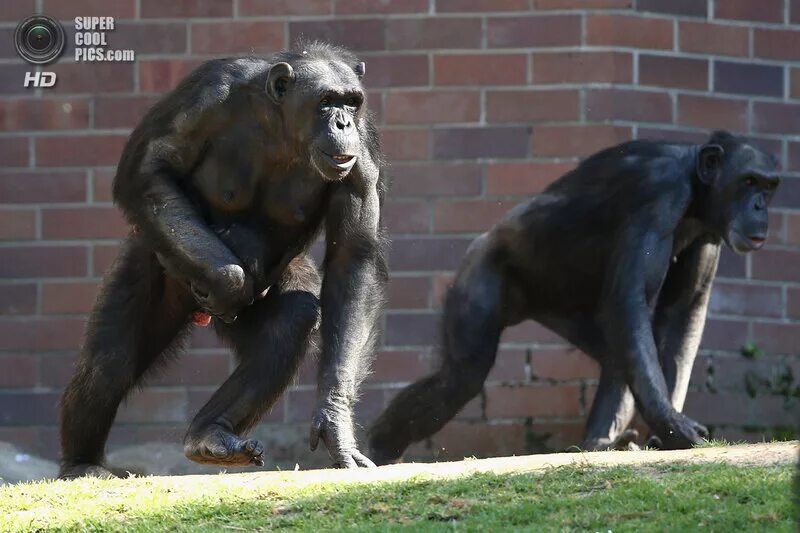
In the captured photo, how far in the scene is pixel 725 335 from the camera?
1147 centimetres

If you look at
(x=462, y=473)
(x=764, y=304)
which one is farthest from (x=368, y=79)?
(x=462, y=473)

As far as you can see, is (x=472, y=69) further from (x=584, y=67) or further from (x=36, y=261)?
(x=36, y=261)

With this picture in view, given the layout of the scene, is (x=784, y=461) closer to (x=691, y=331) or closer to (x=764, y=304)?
(x=691, y=331)

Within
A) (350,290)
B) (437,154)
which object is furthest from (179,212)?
(437,154)

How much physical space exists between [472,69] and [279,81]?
3498 millimetres

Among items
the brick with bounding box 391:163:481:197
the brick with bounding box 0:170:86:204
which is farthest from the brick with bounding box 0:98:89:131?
the brick with bounding box 391:163:481:197

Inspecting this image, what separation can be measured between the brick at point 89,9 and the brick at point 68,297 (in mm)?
1888

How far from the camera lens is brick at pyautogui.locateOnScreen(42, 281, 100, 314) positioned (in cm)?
1133

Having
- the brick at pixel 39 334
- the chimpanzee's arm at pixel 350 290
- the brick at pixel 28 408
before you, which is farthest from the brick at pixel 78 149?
the chimpanzee's arm at pixel 350 290

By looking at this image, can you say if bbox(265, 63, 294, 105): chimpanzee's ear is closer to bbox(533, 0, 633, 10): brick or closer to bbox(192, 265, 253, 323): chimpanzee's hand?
bbox(192, 265, 253, 323): chimpanzee's hand

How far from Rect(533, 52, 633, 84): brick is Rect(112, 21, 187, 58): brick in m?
2.49

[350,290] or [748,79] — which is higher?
[748,79]

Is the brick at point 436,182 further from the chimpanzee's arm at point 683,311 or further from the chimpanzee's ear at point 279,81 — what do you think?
the chimpanzee's ear at point 279,81

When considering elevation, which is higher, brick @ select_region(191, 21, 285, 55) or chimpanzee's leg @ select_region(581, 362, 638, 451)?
brick @ select_region(191, 21, 285, 55)
